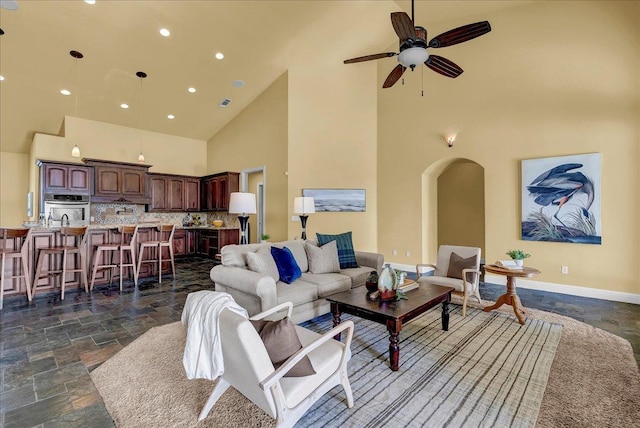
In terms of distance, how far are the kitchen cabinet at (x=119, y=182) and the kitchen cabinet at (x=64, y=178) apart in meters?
0.18

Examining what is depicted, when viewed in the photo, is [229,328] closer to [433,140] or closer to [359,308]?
[359,308]

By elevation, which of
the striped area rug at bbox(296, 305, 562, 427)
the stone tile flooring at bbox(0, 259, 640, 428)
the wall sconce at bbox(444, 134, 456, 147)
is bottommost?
the striped area rug at bbox(296, 305, 562, 427)

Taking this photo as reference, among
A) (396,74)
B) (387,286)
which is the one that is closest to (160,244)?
(387,286)

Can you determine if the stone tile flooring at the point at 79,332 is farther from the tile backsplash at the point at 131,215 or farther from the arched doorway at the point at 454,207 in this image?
the tile backsplash at the point at 131,215

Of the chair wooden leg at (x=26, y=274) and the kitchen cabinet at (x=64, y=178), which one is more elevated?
the kitchen cabinet at (x=64, y=178)

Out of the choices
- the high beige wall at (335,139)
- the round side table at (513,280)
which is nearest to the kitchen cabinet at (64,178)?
the high beige wall at (335,139)

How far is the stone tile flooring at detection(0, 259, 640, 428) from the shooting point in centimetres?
192

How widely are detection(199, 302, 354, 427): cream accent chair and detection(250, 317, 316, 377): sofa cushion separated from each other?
0.19 ft

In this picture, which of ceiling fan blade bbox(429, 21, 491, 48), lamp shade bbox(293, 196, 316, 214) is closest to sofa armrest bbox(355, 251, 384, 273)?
lamp shade bbox(293, 196, 316, 214)

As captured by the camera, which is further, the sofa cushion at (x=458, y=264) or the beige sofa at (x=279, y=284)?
the sofa cushion at (x=458, y=264)

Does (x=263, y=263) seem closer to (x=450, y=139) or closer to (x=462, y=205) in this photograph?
(x=450, y=139)

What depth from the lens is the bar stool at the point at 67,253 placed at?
166 inches

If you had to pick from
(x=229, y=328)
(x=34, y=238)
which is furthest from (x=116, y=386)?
(x=34, y=238)

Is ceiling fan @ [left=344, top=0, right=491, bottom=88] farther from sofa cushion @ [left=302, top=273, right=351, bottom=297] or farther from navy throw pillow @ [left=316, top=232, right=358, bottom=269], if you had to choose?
sofa cushion @ [left=302, top=273, right=351, bottom=297]
